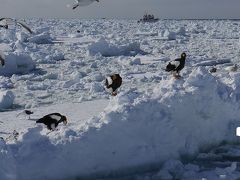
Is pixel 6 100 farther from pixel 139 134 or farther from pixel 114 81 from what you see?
pixel 139 134

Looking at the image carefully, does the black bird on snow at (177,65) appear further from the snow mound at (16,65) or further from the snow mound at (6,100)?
the snow mound at (16,65)

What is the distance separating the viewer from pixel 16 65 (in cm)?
1552

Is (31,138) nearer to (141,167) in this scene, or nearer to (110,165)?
(110,165)

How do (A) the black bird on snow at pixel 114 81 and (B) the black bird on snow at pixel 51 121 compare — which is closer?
(B) the black bird on snow at pixel 51 121

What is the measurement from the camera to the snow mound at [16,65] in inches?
602

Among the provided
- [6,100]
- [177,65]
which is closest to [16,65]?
[6,100]

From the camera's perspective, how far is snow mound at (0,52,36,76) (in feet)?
50.1

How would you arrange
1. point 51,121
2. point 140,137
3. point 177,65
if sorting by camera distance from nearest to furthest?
point 140,137
point 51,121
point 177,65

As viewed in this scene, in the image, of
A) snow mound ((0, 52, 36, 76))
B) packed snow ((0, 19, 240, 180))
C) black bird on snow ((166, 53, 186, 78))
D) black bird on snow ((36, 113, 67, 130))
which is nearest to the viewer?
packed snow ((0, 19, 240, 180))

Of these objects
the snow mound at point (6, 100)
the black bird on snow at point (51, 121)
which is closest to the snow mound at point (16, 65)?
the snow mound at point (6, 100)

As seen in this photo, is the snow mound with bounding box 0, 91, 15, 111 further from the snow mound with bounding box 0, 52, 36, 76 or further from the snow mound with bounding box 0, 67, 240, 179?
the snow mound with bounding box 0, 52, 36, 76

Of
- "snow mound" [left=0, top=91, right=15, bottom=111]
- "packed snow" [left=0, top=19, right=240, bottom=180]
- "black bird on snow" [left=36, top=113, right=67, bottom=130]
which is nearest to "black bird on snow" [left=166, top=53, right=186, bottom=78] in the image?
"packed snow" [left=0, top=19, right=240, bottom=180]

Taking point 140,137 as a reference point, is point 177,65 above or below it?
above

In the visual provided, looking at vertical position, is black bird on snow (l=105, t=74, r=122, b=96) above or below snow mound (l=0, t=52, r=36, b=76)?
below
